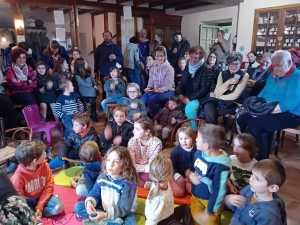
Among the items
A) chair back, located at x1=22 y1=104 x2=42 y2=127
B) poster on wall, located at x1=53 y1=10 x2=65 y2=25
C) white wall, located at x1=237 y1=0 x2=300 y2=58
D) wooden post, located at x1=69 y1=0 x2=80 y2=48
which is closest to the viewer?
chair back, located at x1=22 y1=104 x2=42 y2=127

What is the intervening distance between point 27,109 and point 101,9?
3.38 meters

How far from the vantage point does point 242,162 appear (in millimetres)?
1834

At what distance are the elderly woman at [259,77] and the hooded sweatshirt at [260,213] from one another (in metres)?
2.01

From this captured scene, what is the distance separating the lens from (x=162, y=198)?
4.40 ft

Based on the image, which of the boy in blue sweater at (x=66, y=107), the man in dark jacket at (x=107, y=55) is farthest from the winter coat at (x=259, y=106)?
the man in dark jacket at (x=107, y=55)

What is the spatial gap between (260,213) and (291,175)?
4.90 ft

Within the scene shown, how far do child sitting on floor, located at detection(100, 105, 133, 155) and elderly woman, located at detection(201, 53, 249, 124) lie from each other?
0.95 metres

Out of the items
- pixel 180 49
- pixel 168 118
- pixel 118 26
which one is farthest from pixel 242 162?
pixel 118 26

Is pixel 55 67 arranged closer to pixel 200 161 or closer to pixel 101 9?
pixel 101 9

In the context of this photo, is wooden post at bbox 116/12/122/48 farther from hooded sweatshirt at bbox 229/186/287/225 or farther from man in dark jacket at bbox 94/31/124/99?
hooded sweatshirt at bbox 229/186/287/225

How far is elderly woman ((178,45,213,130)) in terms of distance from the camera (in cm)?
288

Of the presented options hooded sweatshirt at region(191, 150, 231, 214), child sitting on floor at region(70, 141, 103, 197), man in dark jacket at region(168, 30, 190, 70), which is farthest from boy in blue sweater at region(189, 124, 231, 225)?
man in dark jacket at region(168, 30, 190, 70)

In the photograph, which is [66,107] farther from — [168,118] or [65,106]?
[168,118]

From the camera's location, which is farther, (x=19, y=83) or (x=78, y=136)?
(x=19, y=83)
